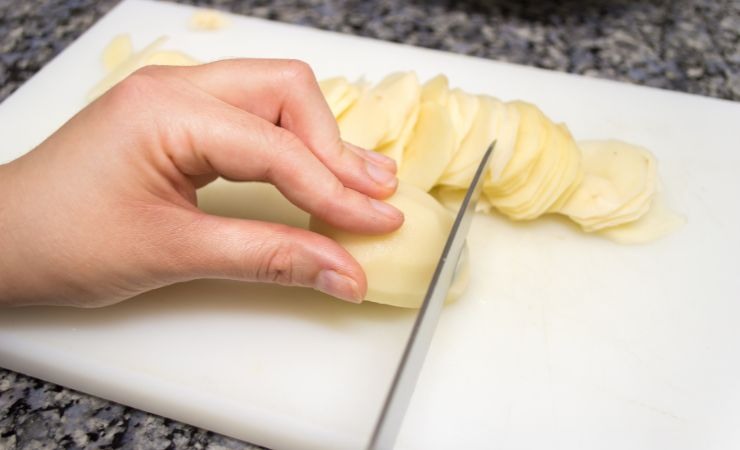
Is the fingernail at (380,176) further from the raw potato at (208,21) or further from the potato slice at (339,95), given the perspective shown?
the raw potato at (208,21)

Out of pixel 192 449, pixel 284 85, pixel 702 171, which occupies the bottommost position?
pixel 192 449

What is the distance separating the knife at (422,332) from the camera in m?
0.88

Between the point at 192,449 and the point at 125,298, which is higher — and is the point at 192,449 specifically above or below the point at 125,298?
below

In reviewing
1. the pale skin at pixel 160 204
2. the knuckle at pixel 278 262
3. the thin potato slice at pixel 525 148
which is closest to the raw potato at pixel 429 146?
the thin potato slice at pixel 525 148

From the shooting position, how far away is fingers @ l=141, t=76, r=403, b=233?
1.00m

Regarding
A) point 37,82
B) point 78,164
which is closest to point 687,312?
point 78,164

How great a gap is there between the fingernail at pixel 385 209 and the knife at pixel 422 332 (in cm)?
9

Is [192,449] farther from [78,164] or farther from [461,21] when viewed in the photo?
[461,21]

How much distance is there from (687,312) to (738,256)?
178 mm

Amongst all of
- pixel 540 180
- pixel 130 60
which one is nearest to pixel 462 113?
pixel 540 180

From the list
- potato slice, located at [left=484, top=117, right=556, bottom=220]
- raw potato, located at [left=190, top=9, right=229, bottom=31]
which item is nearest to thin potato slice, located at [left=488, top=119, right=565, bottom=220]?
potato slice, located at [left=484, top=117, right=556, bottom=220]

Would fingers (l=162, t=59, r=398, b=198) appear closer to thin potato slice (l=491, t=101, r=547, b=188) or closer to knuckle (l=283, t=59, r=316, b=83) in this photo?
knuckle (l=283, t=59, r=316, b=83)

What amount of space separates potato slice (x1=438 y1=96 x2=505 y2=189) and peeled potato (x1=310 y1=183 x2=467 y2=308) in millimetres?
152

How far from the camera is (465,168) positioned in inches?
49.8
